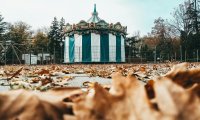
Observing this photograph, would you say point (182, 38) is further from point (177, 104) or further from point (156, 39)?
point (177, 104)

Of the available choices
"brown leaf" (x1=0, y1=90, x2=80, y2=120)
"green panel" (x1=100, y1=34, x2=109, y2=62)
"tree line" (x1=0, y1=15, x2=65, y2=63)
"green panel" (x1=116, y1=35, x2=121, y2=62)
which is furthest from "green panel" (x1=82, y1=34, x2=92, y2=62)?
"brown leaf" (x1=0, y1=90, x2=80, y2=120)

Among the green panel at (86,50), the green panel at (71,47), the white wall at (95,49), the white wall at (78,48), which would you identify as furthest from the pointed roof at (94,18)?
the white wall at (95,49)

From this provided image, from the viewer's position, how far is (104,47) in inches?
1316

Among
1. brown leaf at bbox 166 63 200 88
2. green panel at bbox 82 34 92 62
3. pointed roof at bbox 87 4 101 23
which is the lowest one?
brown leaf at bbox 166 63 200 88

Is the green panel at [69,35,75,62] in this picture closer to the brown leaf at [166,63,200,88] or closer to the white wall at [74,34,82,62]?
the white wall at [74,34,82,62]

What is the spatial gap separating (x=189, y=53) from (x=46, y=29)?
34.3 meters

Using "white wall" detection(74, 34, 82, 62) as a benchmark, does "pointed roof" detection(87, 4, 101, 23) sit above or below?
above

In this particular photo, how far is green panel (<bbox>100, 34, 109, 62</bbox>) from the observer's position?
33.1m

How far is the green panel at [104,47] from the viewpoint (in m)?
33.1

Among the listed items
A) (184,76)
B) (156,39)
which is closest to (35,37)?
(156,39)

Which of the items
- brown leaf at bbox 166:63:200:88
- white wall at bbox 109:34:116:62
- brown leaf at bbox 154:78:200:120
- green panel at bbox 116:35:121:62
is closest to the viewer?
brown leaf at bbox 154:78:200:120

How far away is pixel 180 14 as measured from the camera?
46.1 metres

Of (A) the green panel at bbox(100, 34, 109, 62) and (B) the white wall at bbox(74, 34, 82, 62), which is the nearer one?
(A) the green panel at bbox(100, 34, 109, 62)

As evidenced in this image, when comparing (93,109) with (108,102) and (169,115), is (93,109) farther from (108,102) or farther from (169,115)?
(169,115)
